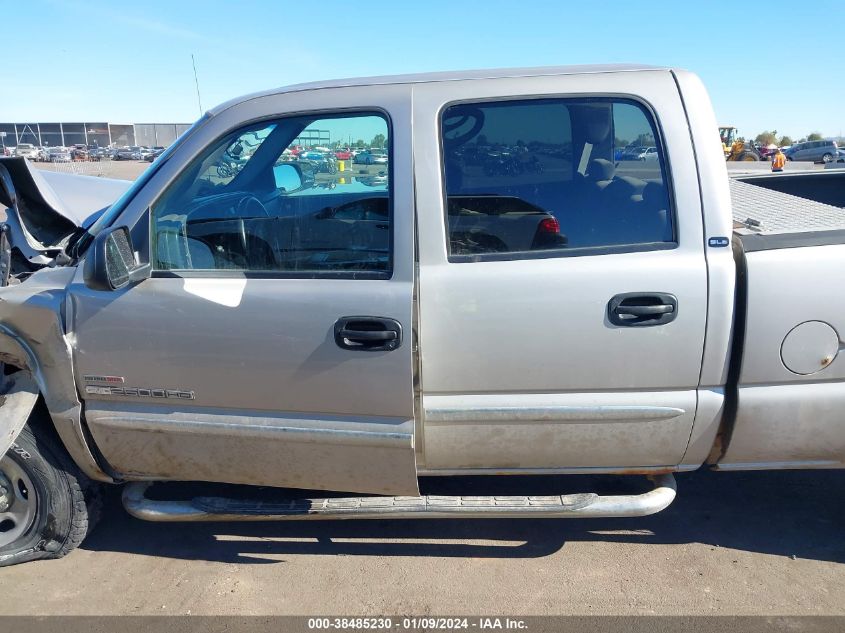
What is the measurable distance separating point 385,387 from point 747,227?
156 cm

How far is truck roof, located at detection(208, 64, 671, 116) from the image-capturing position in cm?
247

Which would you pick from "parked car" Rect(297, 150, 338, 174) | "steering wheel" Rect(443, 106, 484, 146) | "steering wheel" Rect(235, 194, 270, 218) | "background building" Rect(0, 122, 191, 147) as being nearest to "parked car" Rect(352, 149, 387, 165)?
"parked car" Rect(297, 150, 338, 174)

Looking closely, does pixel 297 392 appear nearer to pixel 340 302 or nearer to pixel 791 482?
pixel 340 302

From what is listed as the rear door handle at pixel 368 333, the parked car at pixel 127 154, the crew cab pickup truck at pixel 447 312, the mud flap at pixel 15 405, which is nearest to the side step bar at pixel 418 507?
the crew cab pickup truck at pixel 447 312

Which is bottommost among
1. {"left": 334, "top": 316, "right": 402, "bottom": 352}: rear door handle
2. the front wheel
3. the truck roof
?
the front wheel

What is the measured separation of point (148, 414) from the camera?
8.47 feet

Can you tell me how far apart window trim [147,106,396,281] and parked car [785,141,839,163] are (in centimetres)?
4345

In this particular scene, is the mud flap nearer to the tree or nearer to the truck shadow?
the truck shadow

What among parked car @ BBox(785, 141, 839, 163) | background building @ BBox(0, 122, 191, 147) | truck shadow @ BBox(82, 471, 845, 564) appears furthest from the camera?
background building @ BBox(0, 122, 191, 147)

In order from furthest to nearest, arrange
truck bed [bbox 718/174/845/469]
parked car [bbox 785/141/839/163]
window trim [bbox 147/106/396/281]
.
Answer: parked car [bbox 785/141/839/163], window trim [bbox 147/106/396/281], truck bed [bbox 718/174/845/469]

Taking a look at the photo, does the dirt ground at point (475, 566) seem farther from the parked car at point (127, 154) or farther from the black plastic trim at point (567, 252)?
the parked car at point (127, 154)

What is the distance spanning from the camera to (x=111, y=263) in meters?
2.32

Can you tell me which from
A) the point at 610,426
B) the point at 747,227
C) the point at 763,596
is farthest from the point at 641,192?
the point at 763,596

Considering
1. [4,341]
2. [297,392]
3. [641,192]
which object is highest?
[641,192]
